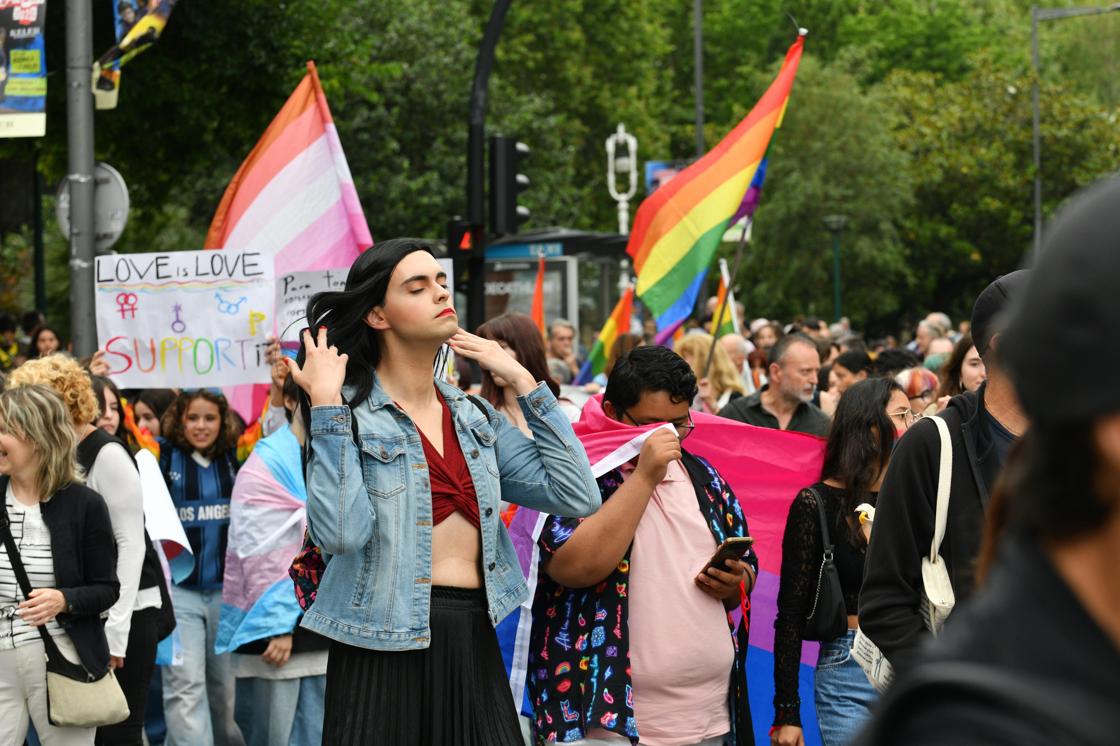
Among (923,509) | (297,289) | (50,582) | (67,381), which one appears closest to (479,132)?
(297,289)

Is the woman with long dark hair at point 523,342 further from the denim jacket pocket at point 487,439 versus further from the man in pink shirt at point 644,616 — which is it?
the denim jacket pocket at point 487,439

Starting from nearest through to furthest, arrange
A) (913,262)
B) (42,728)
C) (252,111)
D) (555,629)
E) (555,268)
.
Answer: (555,629) → (42,728) → (252,111) → (555,268) → (913,262)

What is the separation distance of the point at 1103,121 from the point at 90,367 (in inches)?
1400

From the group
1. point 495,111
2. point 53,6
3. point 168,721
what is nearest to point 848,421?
point 168,721

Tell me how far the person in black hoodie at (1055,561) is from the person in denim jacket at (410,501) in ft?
9.06

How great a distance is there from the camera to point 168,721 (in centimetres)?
781

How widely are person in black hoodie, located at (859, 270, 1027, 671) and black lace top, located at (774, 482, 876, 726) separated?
1.30 meters

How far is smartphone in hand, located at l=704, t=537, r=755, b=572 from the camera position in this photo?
4684mm

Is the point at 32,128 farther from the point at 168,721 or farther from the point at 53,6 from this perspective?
the point at 53,6

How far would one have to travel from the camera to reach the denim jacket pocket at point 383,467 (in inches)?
161

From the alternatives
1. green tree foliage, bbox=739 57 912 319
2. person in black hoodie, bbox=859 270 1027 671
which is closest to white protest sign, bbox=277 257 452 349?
person in black hoodie, bbox=859 270 1027 671

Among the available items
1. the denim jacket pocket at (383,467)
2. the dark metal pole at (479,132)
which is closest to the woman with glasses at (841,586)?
the denim jacket pocket at (383,467)

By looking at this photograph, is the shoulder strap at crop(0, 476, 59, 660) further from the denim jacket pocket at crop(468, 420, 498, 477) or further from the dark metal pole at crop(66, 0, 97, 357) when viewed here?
the dark metal pole at crop(66, 0, 97, 357)

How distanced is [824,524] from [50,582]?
8.82 feet
